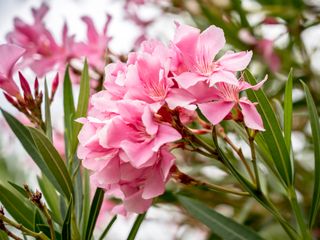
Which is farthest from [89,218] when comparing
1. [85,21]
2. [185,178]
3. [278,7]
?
[278,7]

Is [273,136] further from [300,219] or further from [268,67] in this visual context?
[268,67]

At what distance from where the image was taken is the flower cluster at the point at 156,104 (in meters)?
0.65

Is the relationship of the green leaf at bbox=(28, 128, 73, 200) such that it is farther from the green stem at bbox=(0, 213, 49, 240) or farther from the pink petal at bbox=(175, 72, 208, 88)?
the pink petal at bbox=(175, 72, 208, 88)

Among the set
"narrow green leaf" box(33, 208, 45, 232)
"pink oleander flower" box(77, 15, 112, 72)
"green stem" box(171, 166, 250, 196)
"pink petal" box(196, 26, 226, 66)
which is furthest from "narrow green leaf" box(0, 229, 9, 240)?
"pink oleander flower" box(77, 15, 112, 72)

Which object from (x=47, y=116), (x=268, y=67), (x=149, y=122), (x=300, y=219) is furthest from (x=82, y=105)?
(x=268, y=67)

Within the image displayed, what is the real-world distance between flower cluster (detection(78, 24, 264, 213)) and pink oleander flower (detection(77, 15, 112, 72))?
500 mm

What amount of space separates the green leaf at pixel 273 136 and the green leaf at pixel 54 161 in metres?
0.29

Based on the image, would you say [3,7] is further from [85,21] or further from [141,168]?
[141,168]

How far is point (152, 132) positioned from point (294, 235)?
29 centimetres

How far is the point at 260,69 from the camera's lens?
1.69 metres

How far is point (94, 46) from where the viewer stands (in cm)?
123

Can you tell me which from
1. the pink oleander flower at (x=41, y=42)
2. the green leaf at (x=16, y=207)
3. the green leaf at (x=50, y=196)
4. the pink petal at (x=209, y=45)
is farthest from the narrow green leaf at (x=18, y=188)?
the pink oleander flower at (x=41, y=42)

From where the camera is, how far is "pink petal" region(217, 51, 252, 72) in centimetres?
67

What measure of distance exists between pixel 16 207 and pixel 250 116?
0.40 metres
